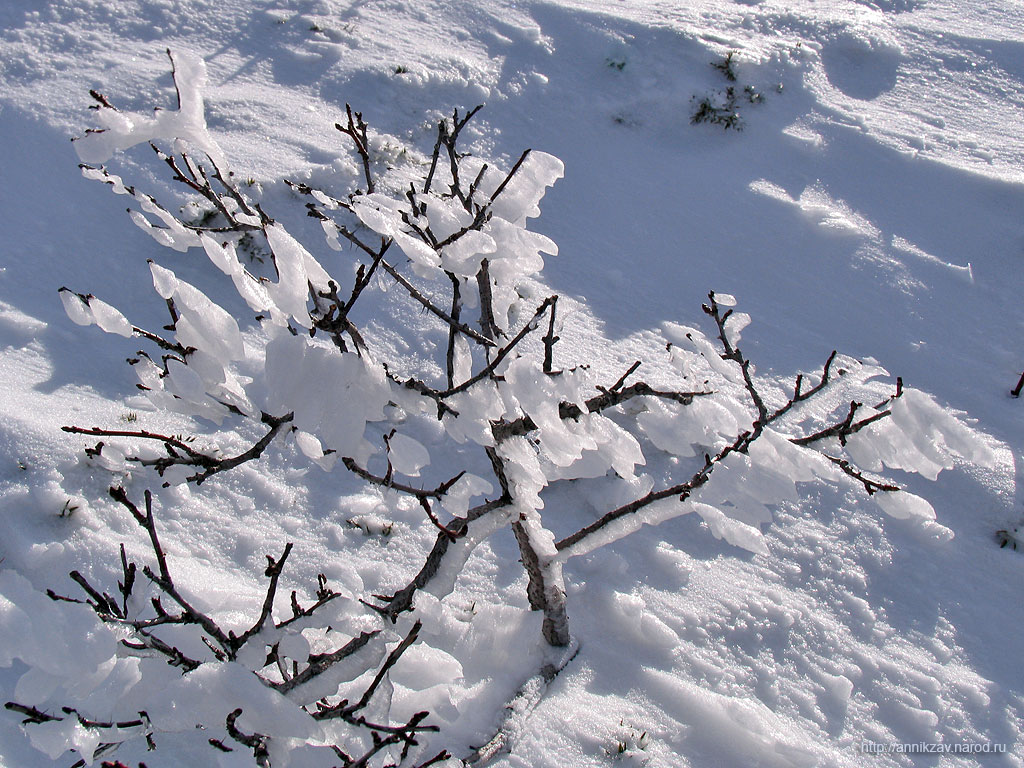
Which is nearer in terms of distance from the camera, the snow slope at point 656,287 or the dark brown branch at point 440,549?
the dark brown branch at point 440,549

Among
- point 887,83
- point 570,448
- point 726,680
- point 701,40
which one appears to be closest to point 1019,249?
point 887,83

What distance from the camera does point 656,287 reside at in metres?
4.26

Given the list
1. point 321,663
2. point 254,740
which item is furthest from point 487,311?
point 254,740

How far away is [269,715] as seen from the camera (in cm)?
113

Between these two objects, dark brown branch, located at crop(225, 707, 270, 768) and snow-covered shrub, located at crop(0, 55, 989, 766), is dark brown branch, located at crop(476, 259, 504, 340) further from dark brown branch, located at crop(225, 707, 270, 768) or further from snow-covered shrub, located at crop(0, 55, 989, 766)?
dark brown branch, located at crop(225, 707, 270, 768)

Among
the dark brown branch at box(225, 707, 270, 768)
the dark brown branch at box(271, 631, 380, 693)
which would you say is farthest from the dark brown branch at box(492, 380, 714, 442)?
the dark brown branch at box(225, 707, 270, 768)

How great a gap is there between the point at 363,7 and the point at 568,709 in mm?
5404

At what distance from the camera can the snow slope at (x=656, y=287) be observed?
2.47m

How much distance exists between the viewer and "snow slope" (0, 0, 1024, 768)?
2469 millimetres

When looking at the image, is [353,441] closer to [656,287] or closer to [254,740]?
[254,740]

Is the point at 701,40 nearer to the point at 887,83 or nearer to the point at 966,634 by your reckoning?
the point at 887,83

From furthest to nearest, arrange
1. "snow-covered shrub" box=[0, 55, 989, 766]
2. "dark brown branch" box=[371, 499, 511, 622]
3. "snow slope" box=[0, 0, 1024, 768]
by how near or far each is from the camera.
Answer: "snow slope" box=[0, 0, 1024, 768] → "dark brown branch" box=[371, 499, 511, 622] → "snow-covered shrub" box=[0, 55, 989, 766]

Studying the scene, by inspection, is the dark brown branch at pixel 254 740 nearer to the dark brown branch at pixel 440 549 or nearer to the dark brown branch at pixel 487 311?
the dark brown branch at pixel 440 549

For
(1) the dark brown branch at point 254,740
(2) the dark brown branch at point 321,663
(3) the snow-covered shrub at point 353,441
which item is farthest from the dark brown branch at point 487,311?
(1) the dark brown branch at point 254,740
